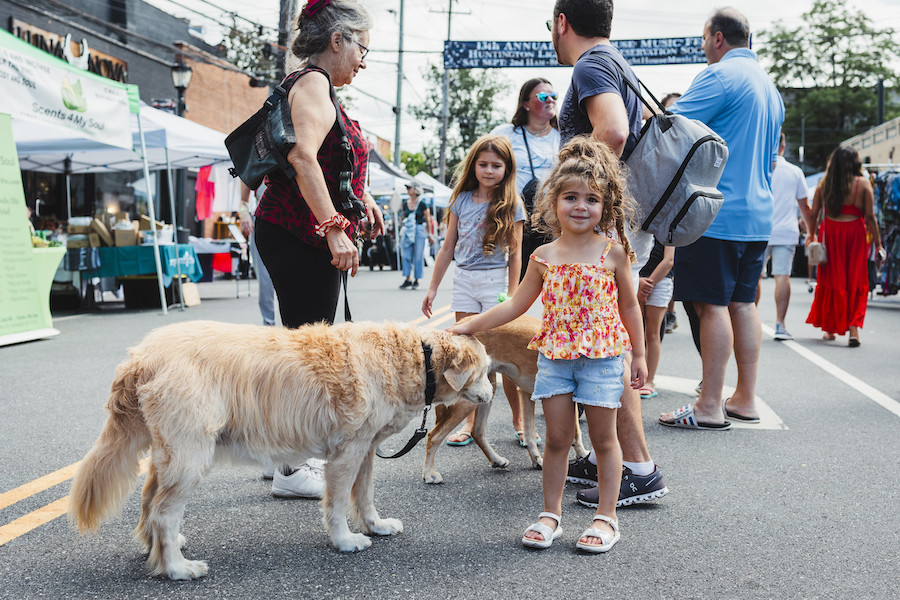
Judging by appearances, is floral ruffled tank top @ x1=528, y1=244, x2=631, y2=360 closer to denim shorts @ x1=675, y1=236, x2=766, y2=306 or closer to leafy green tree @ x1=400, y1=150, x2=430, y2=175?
denim shorts @ x1=675, y1=236, x2=766, y2=306

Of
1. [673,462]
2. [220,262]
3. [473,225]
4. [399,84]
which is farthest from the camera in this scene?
[399,84]

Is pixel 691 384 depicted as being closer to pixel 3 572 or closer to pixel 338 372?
pixel 338 372

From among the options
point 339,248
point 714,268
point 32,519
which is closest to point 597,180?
point 339,248

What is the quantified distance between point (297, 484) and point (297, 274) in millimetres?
1027

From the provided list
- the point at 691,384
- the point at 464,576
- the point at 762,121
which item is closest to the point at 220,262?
the point at 691,384

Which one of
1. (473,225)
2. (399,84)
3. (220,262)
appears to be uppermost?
(399,84)

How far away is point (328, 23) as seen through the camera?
3420 millimetres

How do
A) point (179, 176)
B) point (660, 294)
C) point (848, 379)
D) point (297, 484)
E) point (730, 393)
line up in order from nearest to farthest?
1. point (297, 484)
2. point (660, 294)
3. point (730, 393)
4. point (848, 379)
5. point (179, 176)

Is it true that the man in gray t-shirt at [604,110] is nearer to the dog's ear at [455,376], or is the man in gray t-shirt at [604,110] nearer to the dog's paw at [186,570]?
the dog's ear at [455,376]

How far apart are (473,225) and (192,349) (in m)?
2.37

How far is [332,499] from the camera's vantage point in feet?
9.82

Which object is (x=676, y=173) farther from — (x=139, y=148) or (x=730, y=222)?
(x=139, y=148)

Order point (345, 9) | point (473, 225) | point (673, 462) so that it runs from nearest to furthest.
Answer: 1. point (345, 9)
2. point (673, 462)
3. point (473, 225)

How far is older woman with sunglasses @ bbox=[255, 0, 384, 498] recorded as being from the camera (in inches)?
127
